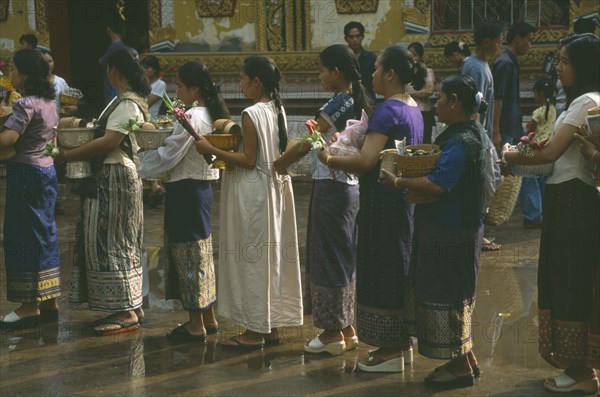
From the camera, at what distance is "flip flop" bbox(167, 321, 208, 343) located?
6512 millimetres

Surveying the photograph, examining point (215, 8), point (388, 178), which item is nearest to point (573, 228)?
point (388, 178)

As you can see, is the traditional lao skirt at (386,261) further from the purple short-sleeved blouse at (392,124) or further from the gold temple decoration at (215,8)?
the gold temple decoration at (215,8)

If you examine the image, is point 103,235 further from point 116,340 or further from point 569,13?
point 569,13

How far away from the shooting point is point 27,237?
6836mm

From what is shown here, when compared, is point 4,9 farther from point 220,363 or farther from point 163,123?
point 220,363

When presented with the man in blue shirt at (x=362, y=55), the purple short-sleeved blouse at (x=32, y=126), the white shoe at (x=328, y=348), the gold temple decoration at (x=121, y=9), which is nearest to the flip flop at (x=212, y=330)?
the white shoe at (x=328, y=348)

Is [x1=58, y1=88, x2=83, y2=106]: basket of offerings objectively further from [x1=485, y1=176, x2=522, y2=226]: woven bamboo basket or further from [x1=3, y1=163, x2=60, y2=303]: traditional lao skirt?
[x1=485, y1=176, x2=522, y2=226]: woven bamboo basket

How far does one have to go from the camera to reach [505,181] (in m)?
9.21

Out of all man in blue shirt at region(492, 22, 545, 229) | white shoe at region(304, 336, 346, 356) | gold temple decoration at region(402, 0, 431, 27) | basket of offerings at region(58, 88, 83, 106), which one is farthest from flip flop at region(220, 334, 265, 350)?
gold temple decoration at region(402, 0, 431, 27)

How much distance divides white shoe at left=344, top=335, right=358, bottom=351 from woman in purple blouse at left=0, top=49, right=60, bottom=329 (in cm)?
203

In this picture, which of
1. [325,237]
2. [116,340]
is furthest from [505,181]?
[116,340]

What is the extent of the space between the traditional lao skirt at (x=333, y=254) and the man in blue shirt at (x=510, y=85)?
11.6 ft

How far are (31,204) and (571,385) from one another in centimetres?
359

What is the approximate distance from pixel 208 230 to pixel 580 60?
8.33 feet
